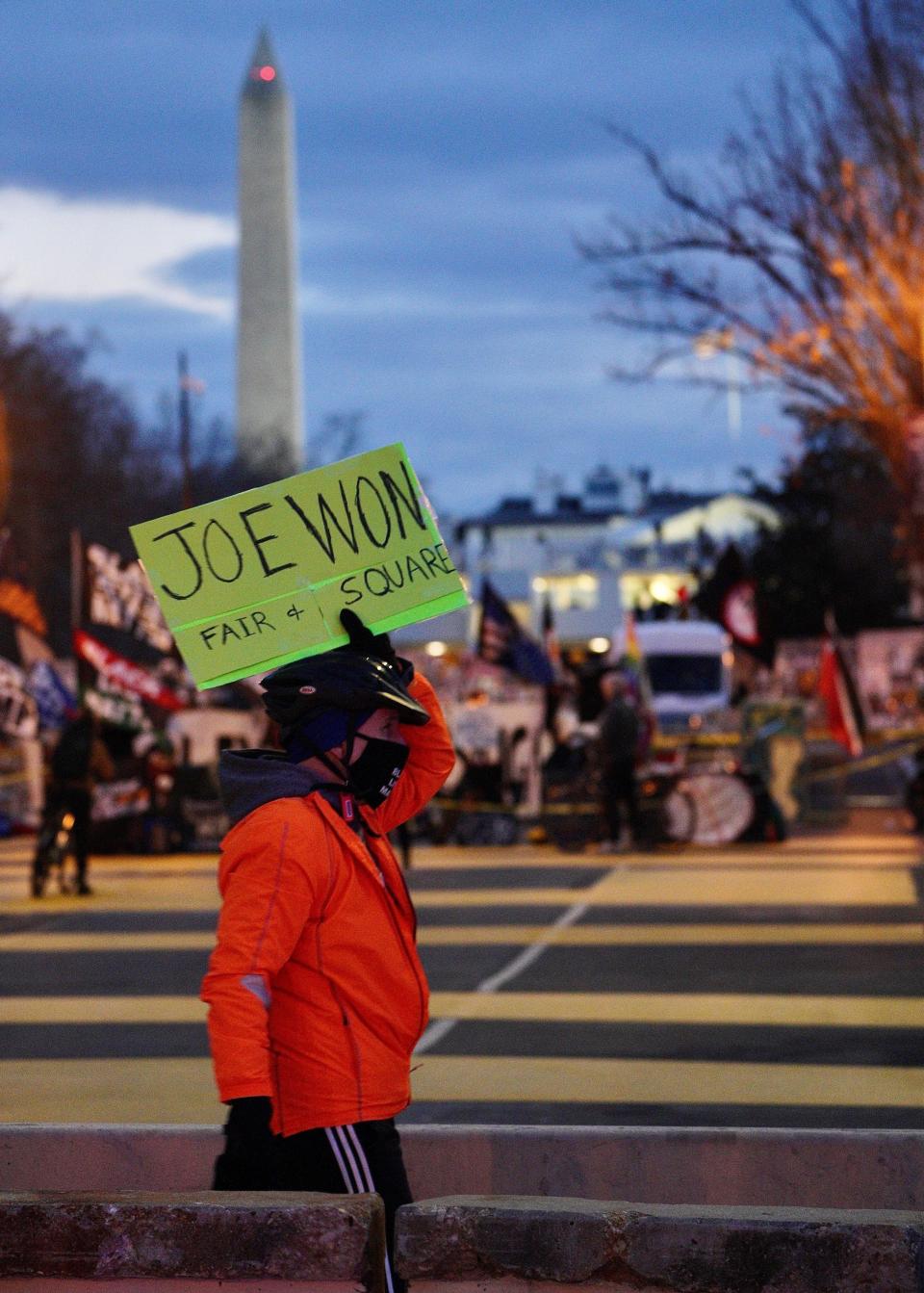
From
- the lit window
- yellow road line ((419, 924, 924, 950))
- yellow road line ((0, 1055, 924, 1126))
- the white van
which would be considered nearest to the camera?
yellow road line ((0, 1055, 924, 1126))

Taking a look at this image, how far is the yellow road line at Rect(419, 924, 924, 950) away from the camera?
1515cm

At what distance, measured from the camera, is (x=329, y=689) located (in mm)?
4699

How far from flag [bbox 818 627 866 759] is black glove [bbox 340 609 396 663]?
24387mm

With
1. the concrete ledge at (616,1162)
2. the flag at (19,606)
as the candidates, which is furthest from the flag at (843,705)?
the concrete ledge at (616,1162)

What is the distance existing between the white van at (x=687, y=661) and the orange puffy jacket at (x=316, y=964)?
44.1 meters

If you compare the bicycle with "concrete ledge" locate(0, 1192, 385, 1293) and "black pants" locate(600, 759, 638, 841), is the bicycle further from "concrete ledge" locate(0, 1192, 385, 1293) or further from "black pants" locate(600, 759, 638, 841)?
"concrete ledge" locate(0, 1192, 385, 1293)

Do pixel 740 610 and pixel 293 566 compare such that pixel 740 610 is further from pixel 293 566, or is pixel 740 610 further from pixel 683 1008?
pixel 293 566

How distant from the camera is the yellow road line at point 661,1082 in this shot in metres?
9.23

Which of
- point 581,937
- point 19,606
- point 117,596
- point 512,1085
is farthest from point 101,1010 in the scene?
point 19,606

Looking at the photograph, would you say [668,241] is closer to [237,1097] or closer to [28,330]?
[237,1097]

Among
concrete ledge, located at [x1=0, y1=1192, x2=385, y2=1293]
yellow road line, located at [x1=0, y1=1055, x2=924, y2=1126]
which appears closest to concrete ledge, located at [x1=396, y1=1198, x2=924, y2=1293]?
concrete ledge, located at [x1=0, y1=1192, x2=385, y2=1293]

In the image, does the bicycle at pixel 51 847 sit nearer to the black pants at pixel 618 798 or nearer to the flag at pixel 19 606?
the flag at pixel 19 606

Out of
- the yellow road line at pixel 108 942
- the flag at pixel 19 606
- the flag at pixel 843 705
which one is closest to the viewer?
the yellow road line at pixel 108 942

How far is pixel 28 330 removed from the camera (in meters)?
59.1
